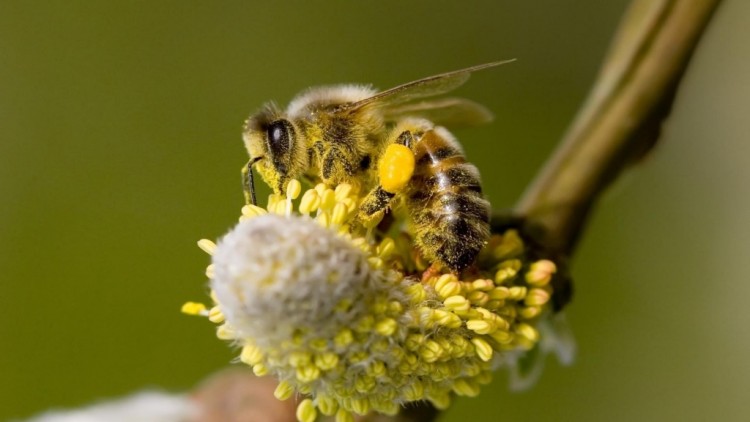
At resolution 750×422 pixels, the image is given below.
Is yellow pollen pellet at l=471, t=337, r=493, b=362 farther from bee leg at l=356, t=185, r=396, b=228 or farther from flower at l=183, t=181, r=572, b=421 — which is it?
bee leg at l=356, t=185, r=396, b=228

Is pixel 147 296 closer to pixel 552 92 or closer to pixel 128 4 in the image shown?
pixel 128 4

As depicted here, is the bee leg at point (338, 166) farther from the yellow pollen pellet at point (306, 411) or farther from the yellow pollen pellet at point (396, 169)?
the yellow pollen pellet at point (306, 411)

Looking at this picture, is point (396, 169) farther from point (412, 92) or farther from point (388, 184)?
point (412, 92)

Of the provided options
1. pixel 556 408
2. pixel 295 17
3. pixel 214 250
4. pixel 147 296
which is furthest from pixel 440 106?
pixel 295 17

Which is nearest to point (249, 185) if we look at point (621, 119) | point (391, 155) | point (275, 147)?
point (275, 147)

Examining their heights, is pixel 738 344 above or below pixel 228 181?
below

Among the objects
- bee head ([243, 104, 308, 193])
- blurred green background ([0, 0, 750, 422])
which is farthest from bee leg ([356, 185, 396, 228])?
blurred green background ([0, 0, 750, 422])
